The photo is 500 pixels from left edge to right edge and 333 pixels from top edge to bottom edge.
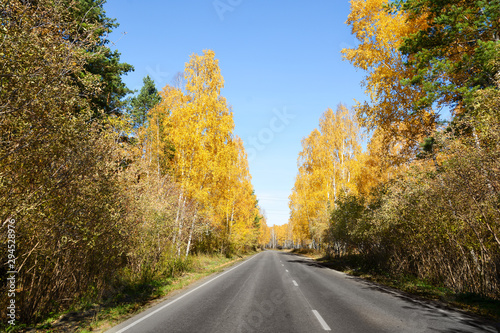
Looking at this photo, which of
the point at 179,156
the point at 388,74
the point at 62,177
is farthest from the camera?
the point at 179,156

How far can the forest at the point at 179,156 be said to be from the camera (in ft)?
15.4

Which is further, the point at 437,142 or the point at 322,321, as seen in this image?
the point at 437,142

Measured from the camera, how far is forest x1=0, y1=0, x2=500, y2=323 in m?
4.68

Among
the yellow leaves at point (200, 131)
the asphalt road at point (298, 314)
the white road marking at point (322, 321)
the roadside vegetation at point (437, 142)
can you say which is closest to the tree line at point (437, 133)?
the roadside vegetation at point (437, 142)

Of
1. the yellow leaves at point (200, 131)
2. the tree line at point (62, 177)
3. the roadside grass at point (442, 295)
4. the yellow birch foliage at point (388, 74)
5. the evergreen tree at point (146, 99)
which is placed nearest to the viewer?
the tree line at point (62, 177)

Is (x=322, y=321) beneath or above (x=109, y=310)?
above

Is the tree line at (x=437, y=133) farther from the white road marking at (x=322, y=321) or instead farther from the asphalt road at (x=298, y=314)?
the white road marking at (x=322, y=321)

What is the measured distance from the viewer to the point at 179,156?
17.0 m

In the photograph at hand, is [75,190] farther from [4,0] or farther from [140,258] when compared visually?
[140,258]

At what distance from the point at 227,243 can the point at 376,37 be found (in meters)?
26.6

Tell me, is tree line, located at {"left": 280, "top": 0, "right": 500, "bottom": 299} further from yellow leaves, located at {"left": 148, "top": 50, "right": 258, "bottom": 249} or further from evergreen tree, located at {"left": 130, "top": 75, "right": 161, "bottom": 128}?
evergreen tree, located at {"left": 130, "top": 75, "right": 161, "bottom": 128}

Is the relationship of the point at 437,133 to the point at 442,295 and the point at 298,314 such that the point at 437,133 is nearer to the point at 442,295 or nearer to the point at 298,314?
the point at 442,295

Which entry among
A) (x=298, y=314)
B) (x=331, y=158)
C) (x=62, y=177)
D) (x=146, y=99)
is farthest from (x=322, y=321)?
(x=146, y=99)

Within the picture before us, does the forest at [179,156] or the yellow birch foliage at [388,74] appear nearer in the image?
the forest at [179,156]
